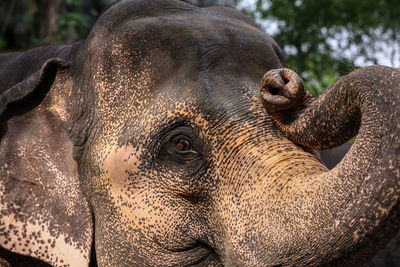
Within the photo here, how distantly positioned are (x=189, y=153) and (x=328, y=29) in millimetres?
9935

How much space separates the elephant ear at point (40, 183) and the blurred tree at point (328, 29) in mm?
8454

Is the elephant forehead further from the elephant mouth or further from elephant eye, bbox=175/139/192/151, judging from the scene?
the elephant mouth

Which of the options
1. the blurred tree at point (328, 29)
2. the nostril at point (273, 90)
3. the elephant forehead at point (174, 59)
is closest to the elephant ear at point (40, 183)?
the elephant forehead at point (174, 59)

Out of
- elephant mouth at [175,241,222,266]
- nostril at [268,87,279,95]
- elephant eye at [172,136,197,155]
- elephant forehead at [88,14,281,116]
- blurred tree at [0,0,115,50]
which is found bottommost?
blurred tree at [0,0,115,50]

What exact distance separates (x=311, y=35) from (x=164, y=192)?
9976mm

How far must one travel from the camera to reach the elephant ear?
8.65ft

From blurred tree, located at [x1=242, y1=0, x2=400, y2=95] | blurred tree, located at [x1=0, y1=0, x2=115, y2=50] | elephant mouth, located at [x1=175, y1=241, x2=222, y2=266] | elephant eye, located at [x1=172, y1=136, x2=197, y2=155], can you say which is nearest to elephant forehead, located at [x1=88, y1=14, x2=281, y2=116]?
elephant eye, located at [x1=172, y1=136, x2=197, y2=155]

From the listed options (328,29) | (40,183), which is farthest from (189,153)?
(328,29)

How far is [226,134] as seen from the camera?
2.36m

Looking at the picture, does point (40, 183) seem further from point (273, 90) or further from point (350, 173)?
point (350, 173)

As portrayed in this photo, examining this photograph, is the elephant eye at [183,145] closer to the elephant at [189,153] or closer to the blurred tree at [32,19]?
the elephant at [189,153]

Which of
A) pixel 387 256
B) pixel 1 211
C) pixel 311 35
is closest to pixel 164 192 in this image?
pixel 1 211

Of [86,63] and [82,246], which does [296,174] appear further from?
[86,63]

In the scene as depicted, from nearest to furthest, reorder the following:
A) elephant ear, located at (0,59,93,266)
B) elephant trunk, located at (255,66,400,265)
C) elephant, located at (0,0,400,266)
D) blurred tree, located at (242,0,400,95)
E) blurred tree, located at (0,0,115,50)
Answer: elephant trunk, located at (255,66,400,265) < elephant, located at (0,0,400,266) < elephant ear, located at (0,59,93,266) < blurred tree, located at (0,0,115,50) < blurred tree, located at (242,0,400,95)
